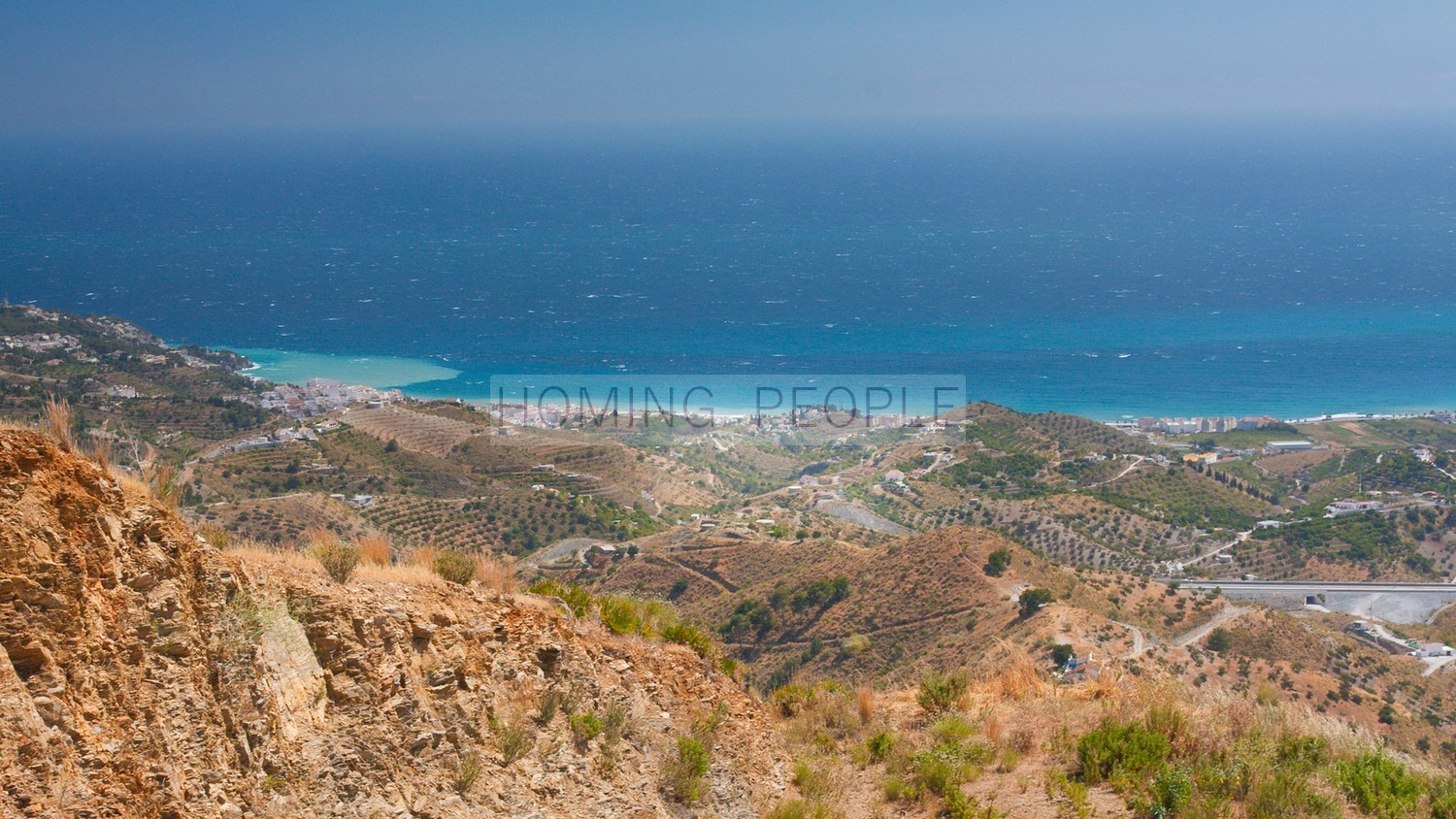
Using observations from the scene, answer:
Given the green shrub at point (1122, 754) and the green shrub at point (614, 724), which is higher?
the green shrub at point (614, 724)

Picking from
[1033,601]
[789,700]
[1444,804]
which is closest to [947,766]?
[789,700]

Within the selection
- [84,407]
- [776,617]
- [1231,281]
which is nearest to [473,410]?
[84,407]

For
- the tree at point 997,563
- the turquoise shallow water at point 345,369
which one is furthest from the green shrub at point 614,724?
the turquoise shallow water at point 345,369

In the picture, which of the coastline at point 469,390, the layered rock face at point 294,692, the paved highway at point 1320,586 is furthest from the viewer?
the coastline at point 469,390

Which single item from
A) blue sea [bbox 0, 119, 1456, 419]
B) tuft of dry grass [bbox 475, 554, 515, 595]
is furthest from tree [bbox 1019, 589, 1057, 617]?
blue sea [bbox 0, 119, 1456, 419]

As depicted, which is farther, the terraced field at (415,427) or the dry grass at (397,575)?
the terraced field at (415,427)

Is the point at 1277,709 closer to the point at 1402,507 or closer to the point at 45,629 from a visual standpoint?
the point at 45,629

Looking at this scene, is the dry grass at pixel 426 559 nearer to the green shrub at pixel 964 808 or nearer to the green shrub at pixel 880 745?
the green shrub at pixel 880 745

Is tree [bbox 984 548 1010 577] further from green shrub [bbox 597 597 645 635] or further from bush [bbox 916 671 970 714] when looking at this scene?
green shrub [bbox 597 597 645 635]
